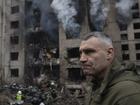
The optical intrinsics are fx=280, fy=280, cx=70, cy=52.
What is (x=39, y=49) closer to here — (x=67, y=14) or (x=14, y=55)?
(x=14, y=55)

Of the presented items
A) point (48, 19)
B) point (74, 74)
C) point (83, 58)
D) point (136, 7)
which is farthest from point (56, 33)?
point (83, 58)

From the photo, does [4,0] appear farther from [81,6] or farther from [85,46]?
[85,46]

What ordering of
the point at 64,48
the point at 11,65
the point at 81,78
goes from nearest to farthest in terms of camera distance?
the point at 81,78 < the point at 64,48 < the point at 11,65

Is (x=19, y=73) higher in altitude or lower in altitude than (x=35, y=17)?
lower

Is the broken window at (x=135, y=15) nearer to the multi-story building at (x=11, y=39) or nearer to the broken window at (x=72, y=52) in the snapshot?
the broken window at (x=72, y=52)

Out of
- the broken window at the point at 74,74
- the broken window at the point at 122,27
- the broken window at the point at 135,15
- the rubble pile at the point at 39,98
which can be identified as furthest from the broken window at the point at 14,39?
the broken window at the point at 135,15

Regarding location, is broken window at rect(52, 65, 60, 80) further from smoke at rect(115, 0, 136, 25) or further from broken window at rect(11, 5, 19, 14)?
broken window at rect(11, 5, 19, 14)

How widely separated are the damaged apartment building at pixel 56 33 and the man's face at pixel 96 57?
95.6 feet

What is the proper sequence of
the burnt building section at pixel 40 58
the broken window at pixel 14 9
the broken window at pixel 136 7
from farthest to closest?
the broken window at pixel 14 9
the burnt building section at pixel 40 58
the broken window at pixel 136 7

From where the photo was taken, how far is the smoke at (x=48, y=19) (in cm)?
3800

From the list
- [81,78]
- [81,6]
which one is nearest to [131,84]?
[81,78]

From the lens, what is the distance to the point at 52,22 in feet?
128

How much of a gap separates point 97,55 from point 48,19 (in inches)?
1471

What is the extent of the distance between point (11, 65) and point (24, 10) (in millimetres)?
7823
